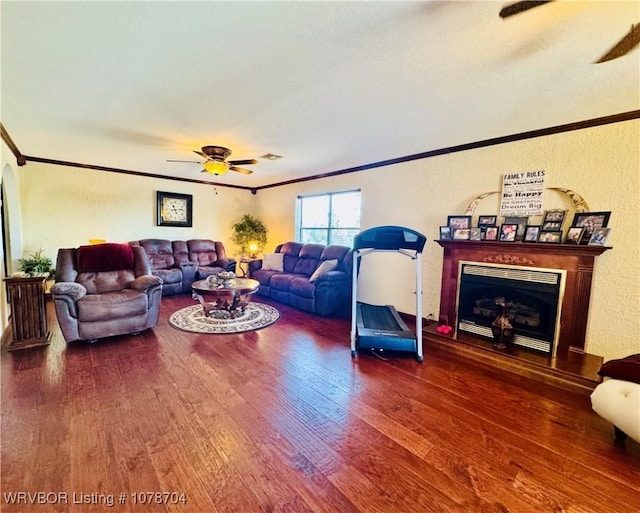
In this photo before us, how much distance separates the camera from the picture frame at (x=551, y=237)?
2.88 metres

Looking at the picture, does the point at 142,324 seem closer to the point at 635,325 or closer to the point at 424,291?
the point at 424,291

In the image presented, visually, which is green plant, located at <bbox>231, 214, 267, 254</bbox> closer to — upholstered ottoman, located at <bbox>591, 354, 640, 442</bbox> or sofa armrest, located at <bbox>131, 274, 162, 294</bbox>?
sofa armrest, located at <bbox>131, 274, 162, 294</bbox>

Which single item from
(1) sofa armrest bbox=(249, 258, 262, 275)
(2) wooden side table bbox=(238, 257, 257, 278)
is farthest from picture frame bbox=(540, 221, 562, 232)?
(2) wooden side table bbox=(238, 257, 257, 278)

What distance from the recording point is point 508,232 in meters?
3.20

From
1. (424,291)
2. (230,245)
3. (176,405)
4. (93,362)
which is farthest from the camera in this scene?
(230,245)

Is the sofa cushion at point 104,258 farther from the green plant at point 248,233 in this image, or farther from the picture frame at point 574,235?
the picture frame at point 574,235

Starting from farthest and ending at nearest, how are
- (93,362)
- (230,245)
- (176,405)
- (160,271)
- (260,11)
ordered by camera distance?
(230,245)
(160,271)
(93,362)
(176,405)
(260,11)

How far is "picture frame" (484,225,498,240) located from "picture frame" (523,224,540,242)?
0.28 metres

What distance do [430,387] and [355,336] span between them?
1.00 meters

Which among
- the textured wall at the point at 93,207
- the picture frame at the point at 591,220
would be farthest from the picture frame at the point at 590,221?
the textured wall at the point at 93,207

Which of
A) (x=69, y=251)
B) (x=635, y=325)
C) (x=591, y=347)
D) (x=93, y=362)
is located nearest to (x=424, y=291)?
(x=591, y=347)

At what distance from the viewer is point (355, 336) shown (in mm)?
3291

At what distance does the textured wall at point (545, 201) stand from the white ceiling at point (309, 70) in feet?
1.01

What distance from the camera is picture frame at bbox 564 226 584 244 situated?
9.09 feet
